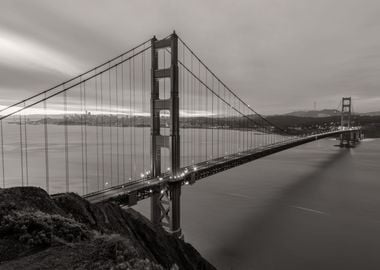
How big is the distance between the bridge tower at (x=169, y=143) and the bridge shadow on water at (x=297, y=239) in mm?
4620

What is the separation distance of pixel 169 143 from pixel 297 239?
12.8 meters

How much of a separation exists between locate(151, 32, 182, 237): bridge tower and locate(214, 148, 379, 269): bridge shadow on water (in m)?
4.62

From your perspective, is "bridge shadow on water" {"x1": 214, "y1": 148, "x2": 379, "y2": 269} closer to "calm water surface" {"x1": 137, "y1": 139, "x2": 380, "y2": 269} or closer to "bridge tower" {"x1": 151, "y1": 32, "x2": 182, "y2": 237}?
"calm water surface" {"x1": 137, "y1": 139, "x2": 380, "y2": 269}

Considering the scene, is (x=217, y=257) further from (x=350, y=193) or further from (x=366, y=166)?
(x=366, y=166)

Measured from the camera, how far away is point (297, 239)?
1770 centimetres

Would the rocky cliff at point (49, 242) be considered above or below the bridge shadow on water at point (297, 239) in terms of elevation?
above

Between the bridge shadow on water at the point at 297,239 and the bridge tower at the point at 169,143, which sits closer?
the bridge shadow on water at the point at 297,239

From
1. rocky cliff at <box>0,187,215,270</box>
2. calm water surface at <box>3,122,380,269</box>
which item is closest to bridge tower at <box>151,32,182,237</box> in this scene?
calm water surface at <box>3,122,380,269</box>

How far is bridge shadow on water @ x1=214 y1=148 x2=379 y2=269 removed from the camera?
1477cm

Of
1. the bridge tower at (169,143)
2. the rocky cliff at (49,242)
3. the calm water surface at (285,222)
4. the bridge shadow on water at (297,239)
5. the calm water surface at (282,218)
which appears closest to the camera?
the rocky cliff at (49,242)

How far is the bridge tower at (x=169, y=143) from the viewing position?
58.6ft

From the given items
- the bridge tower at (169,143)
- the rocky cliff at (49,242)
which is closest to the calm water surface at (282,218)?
the bridge tower at (169,143)

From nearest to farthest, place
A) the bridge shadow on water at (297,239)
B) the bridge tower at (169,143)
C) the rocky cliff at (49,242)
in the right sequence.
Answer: the rocky cliff at (49,242) → the bridge shadow on water at (297,239) → the bridge tower at (169,143)

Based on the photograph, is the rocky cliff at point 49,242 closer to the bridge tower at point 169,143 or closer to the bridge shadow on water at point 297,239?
the bridge tower at point 169,143
